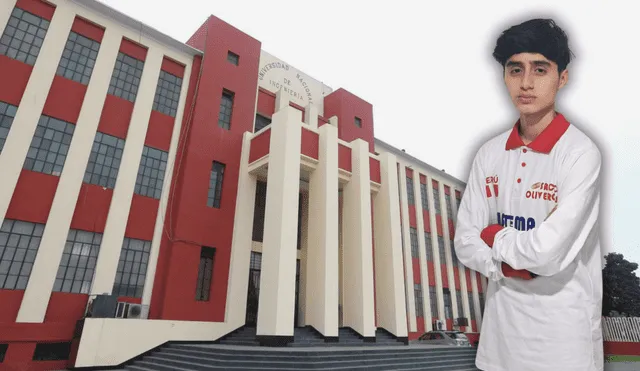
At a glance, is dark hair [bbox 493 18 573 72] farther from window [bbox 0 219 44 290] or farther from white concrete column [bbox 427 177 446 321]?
white concrete column [bbox 427 177 446 321]

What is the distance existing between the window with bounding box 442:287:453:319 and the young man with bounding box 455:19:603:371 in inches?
1065

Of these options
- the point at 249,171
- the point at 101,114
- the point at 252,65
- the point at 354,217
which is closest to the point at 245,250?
the point at 249,171

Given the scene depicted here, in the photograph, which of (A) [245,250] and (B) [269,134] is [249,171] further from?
(A) [245,250]

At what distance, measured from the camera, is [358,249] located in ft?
52.7

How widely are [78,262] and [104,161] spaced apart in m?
4.08

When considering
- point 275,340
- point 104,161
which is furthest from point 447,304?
point 104,161

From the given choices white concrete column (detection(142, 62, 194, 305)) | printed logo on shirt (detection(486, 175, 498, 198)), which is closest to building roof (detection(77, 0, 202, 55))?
white concrete column (detection(142, 62, 194, 305))

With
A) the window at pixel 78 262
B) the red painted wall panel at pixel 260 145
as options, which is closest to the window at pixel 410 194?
the red painted wall panel at pixel 260 145

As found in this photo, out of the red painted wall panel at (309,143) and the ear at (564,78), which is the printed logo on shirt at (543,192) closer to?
the ear at (564,78)

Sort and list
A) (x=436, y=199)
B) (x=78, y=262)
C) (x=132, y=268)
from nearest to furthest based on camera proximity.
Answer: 1. (x=78, y=262)
2. (x=132, y=268)
3. (x=436, y=199)

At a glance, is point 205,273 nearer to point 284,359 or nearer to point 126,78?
point 284,359

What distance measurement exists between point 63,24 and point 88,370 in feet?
43.8

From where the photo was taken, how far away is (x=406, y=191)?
27484 millimetres

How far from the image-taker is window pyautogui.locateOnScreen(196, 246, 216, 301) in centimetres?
1548
